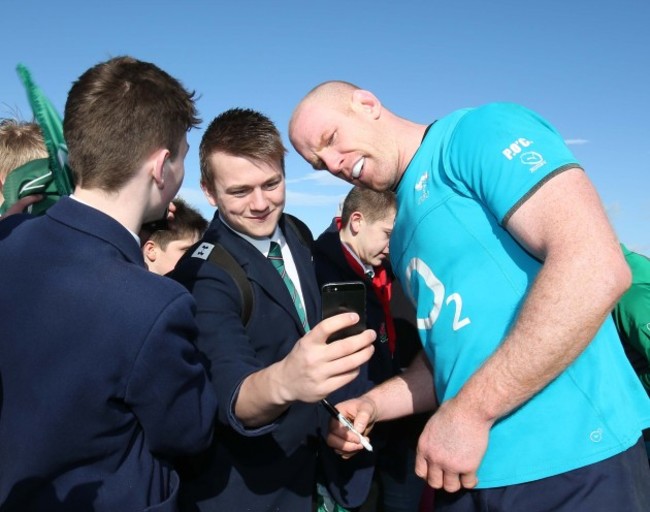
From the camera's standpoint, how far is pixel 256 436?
7.53 feet

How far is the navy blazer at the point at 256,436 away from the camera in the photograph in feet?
7.64

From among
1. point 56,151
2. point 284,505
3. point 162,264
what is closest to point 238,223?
point 56,151

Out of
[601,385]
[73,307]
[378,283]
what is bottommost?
[378,283]

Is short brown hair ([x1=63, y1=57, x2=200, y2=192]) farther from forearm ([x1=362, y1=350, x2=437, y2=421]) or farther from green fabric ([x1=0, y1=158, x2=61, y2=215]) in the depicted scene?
forearm ([x1=362, y1=350, x2=437, y2=421])

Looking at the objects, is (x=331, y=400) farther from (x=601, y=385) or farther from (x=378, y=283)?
(x=378, y=283)

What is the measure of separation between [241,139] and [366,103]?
0.75m

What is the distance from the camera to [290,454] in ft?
8.14

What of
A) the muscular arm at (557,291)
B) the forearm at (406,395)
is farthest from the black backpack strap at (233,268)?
the muscular arm at (557,291)

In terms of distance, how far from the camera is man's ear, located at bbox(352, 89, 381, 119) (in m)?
2.52

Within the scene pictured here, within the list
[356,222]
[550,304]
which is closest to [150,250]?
[356,222]

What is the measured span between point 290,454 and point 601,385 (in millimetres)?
1358

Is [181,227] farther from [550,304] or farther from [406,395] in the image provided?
[550,304]

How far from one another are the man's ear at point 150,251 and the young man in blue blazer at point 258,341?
1583 mm

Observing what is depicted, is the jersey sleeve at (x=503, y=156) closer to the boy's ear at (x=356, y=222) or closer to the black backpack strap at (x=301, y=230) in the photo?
Answer: the black backpack strap at (x=301, y=230)
